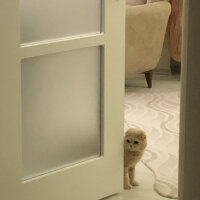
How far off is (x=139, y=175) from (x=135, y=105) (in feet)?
4.34

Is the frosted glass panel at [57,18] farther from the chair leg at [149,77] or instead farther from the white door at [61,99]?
the chair leg at [149,77]

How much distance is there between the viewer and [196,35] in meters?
1.12

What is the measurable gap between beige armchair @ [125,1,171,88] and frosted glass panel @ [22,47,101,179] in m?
1.86

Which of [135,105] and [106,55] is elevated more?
[106,55]

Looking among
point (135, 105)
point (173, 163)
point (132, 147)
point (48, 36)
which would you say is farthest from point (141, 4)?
point (48, 36)

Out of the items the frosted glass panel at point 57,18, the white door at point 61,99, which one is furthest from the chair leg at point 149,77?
the frosted glass panel at point 57,18

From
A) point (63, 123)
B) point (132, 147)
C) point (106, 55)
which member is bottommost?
point (132, 147)

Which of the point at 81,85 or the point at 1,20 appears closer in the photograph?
the point at 1,20

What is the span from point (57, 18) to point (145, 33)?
7.18 feet

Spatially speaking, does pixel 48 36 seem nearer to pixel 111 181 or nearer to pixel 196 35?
pixel 111 181

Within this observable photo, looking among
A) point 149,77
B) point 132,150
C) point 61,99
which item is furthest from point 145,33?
point 61,99

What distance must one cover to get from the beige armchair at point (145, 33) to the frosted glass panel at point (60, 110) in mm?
1864

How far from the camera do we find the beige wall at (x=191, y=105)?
113 centimetres

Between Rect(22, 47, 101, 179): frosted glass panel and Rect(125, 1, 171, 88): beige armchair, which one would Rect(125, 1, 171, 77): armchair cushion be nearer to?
Rect(125, 1, 171, 88): beige armchair
